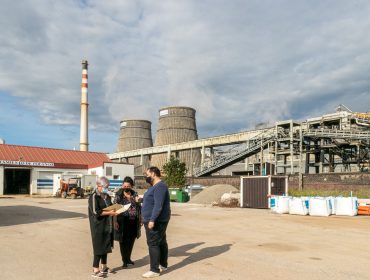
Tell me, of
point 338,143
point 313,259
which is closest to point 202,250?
point 313,259

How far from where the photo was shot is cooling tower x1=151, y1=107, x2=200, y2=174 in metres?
64.7

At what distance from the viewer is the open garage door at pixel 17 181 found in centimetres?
4594

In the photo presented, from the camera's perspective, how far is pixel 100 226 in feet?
22.1

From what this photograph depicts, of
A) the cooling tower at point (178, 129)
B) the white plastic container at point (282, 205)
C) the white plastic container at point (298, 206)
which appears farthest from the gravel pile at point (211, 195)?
the cooling tower at point (178, 129)

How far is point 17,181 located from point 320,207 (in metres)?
39.0

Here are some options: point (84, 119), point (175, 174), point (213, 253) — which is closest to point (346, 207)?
point (213, 253)

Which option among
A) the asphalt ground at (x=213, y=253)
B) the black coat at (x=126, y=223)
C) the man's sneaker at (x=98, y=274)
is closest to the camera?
the man's sneaker at (x=98, y=274)

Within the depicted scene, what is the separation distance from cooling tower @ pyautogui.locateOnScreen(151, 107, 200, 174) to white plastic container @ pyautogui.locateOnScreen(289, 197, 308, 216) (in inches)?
1682

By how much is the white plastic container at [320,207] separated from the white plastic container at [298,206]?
274 mm

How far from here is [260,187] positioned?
83.9 ft

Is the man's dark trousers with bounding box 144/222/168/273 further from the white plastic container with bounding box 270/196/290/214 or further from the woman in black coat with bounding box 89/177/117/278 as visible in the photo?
the white plastic container with bounding box 270/196/290/214

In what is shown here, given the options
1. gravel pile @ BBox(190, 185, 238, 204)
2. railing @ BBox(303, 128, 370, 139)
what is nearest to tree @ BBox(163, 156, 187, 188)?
gravel pile @ BBox(190, 185, 238, 204)

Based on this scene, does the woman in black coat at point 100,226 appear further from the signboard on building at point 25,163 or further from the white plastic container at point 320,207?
the signboard on building at point 25,163

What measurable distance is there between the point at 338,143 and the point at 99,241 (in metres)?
42.1
